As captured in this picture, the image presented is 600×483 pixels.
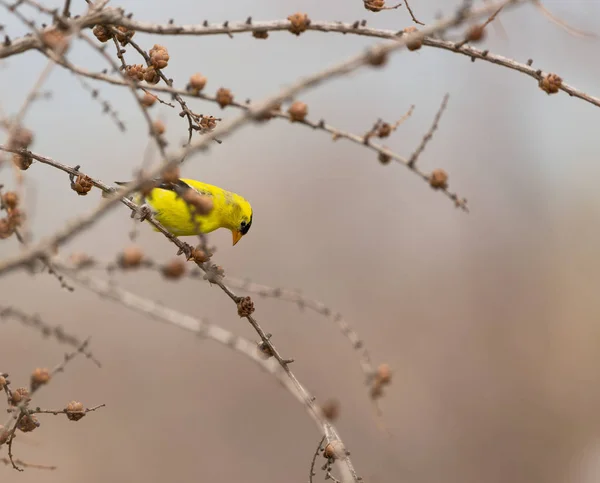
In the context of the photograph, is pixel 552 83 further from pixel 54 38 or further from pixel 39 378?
pixel 39 378

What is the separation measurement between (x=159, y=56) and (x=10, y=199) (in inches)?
12.2

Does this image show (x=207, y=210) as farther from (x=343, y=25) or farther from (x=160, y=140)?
(x=343, y=25)

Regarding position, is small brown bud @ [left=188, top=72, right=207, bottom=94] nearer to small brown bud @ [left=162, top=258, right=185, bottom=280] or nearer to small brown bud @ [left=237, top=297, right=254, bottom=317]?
small brown bud @ [left=162, top=258, right=185, bottom=280]

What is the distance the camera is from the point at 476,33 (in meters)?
0.69

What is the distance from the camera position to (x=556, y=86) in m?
0.85

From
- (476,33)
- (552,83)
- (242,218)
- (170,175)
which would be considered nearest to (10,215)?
(170,175)

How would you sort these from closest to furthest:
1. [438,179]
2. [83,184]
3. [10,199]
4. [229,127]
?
[229,127] < [438,179] < [10,199] < [83,184]

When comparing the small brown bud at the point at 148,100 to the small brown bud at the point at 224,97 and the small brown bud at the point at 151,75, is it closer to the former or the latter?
the small brown bud at the point at 151,75

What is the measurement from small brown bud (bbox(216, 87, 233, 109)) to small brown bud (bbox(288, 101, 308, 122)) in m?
0.08

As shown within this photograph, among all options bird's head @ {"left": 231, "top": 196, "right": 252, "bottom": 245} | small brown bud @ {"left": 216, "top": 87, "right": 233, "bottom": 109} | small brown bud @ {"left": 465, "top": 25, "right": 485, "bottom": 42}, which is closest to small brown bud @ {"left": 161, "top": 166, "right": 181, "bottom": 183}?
small brown bud @ {"left": 216, "top": 87, "right": 233, "bottom": 109}

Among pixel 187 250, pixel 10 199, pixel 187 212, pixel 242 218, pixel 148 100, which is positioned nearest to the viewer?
pixel 10 199

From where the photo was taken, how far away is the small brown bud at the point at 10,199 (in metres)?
0.73

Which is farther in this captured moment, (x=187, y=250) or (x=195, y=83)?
(x=187, y=250)

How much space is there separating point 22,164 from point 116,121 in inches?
8.6
